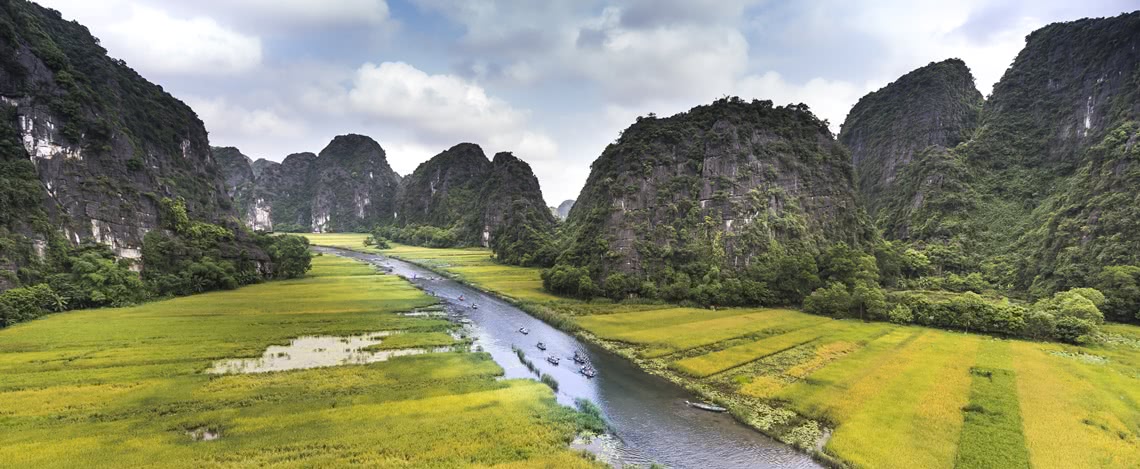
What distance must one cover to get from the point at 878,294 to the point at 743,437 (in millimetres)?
44199

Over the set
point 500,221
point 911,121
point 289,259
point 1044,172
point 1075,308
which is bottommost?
point 1075,308

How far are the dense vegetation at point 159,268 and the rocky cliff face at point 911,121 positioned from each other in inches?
5670

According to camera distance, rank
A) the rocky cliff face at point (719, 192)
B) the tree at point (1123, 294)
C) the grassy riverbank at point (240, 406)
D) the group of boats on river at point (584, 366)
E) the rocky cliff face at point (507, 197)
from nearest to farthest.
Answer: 1. the grassy riverbank at point (240, 406)
2. the group of boats on river at point (584, 366)
3. the tree at point (1123, 294)
4. the rocky cliff face at point (719, 192)
5. the rocky cliff face at point (507, 197)

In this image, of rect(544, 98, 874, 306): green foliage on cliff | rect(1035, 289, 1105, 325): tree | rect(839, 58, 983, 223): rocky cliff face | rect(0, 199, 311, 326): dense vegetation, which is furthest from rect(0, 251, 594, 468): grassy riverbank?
rect(839, 58, 983, 223): rocky cliff face

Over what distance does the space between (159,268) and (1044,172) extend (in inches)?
6551

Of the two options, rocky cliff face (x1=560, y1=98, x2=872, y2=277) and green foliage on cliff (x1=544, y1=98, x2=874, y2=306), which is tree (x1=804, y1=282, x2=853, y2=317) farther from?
rocky cliff face (x1=560, y1=98, x2=872, y2=277)

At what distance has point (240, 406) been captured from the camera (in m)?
26.8

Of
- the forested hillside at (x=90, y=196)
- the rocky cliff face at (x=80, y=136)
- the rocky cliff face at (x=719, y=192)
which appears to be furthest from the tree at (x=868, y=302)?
the rocky cliff face at (x=80, y=136)

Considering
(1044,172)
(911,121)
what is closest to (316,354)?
(1044,172)

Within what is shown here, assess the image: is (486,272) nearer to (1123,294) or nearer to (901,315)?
(901,315)

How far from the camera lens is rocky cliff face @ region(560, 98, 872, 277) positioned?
261 feet

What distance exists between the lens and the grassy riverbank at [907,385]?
24.1 m

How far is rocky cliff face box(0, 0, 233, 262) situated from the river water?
53963mm

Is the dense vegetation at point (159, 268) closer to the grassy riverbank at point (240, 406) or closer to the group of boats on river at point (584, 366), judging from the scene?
the grassy riverbank at point (240, 406)
